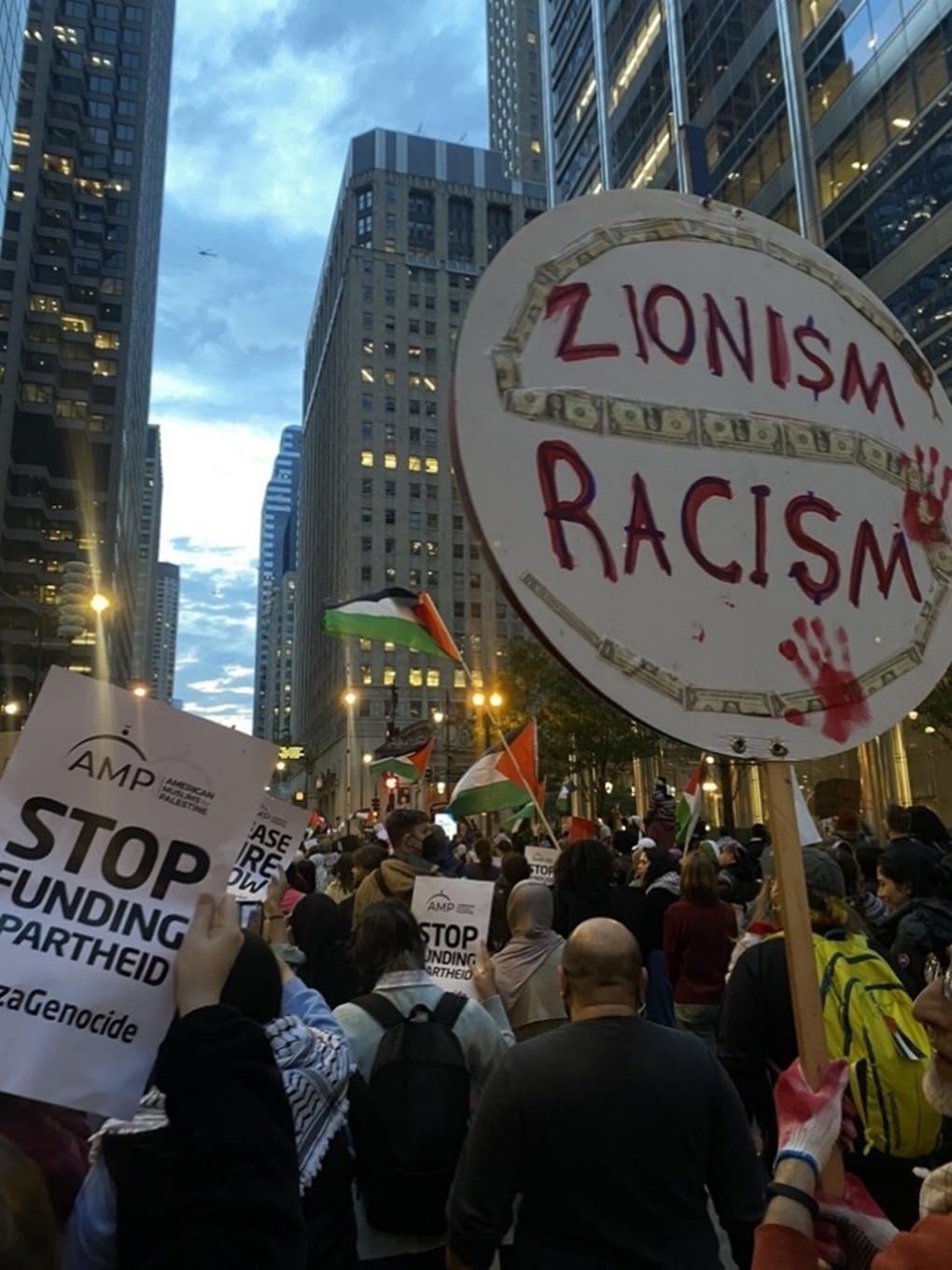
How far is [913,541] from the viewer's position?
7.68ft

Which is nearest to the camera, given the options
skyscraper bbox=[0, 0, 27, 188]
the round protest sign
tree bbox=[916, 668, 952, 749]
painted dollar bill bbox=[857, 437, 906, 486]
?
the round protest sign

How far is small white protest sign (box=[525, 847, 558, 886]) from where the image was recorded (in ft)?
27.8

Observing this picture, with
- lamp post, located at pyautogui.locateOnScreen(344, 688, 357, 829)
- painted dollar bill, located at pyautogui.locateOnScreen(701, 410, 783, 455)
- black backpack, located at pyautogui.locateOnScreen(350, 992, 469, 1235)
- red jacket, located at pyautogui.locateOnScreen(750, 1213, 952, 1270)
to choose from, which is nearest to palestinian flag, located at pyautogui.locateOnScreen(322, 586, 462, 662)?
black backpack, located at pyautogui.locateOnScreen(350, 992, 469, 1235)

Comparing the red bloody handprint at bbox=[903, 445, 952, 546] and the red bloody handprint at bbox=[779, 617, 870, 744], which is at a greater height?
the red bloody handprint at bbox=[903, 445, 952, 546]

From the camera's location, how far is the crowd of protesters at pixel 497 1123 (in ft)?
5.35

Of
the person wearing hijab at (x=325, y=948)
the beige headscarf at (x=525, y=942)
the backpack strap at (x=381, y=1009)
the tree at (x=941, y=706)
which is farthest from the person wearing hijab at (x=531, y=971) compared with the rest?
the tree at (x=941, y=706)

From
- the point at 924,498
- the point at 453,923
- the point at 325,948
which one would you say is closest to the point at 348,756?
the point at 325,948

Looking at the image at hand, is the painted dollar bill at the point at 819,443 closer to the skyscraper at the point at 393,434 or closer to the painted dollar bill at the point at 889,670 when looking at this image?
the painted dollar bill at the point at 889,670

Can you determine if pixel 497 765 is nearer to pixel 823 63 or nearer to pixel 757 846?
pixel 757 846

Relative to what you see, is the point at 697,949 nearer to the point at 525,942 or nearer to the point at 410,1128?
the point at 525,942

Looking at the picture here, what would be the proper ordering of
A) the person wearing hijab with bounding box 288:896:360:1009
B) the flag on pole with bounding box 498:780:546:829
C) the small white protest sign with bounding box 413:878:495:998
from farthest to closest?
the flag on pole with bounding box 498:780:546:829 → the person wearing hijab with bounding box 288:896:360:1009 → the small white protest sign with bounding box 413:878:495:998

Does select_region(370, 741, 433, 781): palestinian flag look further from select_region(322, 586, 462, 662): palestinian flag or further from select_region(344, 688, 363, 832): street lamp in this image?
select_region(344, 688, 363, 832): street lamp

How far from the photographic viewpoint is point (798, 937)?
1.92 meters

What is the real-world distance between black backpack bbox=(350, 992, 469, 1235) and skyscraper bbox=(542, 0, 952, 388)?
18607mm
